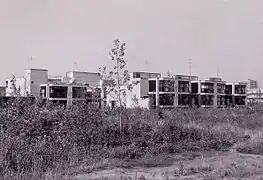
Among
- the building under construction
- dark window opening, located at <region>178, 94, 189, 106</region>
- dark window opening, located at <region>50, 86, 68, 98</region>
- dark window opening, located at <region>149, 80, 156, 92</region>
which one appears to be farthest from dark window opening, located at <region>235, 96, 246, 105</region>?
dark window opening, located at <region>50, 86, 68, 98</region>

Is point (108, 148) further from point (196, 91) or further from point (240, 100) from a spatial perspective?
Result: point (240, 100)

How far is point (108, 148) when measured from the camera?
13172 mm

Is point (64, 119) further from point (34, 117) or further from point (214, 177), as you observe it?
point (214, 177)

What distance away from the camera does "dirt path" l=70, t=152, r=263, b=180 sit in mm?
8961

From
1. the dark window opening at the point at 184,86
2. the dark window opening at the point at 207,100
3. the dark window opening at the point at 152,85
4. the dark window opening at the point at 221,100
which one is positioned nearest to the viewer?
the dark window opening at the point at 152,85

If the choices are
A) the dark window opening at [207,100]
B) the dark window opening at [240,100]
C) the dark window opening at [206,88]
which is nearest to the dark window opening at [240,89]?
the dark window opening at [240,100]

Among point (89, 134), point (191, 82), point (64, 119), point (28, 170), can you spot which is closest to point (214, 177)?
point (28, 170)

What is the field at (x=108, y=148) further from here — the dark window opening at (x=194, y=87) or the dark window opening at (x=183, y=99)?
the dark window opening at (x=194, y=87)

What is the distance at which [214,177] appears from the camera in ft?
28.8

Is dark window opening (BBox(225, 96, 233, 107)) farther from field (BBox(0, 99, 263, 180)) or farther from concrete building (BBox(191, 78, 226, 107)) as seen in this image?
field (BBox(0, 99, 263, 180))

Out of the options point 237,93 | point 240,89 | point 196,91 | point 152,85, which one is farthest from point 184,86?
point 240,89

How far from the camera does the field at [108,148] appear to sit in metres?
9.40

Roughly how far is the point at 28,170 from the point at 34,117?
146 inches

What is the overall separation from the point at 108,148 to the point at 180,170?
4.17m
